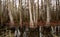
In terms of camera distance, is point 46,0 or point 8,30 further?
point 46,0

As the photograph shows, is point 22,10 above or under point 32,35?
above

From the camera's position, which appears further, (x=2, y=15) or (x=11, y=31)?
(x=2, y=15)

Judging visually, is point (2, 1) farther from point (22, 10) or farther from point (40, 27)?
point (40, 27)

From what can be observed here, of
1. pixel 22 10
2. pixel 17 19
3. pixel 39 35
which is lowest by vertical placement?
pixel 39 35

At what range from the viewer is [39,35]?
491 cm

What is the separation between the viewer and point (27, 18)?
573cm

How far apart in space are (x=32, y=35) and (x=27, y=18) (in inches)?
41.3

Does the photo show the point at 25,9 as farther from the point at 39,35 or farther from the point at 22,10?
the point at 39,35

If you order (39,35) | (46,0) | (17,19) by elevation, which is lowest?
(39,35)

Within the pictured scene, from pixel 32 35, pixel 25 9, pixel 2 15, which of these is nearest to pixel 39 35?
pixel 32 35

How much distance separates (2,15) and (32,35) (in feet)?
5.21

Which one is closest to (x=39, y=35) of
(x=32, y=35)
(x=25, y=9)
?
(x=32, y=35)

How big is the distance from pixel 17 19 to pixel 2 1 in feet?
3.13

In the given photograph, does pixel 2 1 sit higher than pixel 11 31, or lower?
higher
